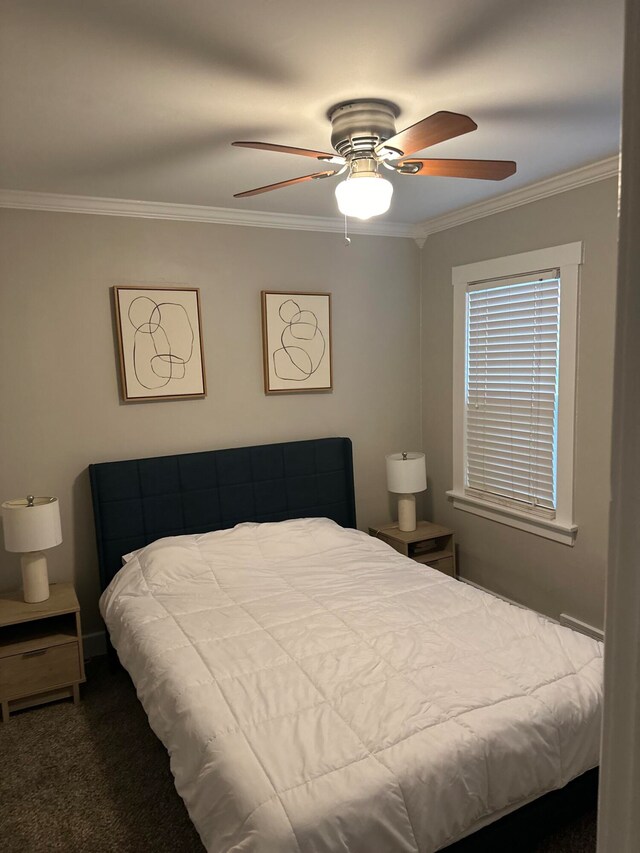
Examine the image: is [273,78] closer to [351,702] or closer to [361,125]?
[361,125]

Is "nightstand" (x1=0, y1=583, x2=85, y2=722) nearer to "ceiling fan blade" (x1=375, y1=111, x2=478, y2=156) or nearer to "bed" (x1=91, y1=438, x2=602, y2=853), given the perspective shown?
"bed" (x1=91, y1=438, x2=602, y2=853)

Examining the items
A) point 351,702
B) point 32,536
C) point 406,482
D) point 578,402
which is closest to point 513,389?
point 578,402

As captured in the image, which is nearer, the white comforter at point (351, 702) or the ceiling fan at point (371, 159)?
the white comforter at point (351, 702)

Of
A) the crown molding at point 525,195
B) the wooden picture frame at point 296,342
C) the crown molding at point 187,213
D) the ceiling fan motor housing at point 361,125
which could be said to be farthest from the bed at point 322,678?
the crown molding at point 525,195

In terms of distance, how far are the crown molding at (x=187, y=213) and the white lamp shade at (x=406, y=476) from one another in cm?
161

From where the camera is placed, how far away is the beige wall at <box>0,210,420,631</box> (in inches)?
130

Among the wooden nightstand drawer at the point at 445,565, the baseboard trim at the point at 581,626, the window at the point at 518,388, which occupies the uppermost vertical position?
the window at the point at 518,388

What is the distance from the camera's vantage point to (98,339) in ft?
11.4

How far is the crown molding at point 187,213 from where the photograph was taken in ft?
10.6

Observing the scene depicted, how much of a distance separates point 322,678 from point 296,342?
235cm

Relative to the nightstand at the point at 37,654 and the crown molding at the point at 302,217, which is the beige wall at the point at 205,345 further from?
the nightstand at the point at 37,654

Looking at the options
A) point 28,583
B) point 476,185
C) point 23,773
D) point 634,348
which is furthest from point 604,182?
point 23,773

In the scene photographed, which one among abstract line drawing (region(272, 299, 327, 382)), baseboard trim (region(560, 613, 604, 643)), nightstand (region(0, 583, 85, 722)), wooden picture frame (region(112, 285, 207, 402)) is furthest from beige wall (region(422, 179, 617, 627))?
nightstand (region(0, 583, 85, 722))

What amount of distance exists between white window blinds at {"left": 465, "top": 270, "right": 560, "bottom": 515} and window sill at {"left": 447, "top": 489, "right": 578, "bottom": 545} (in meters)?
0.06
